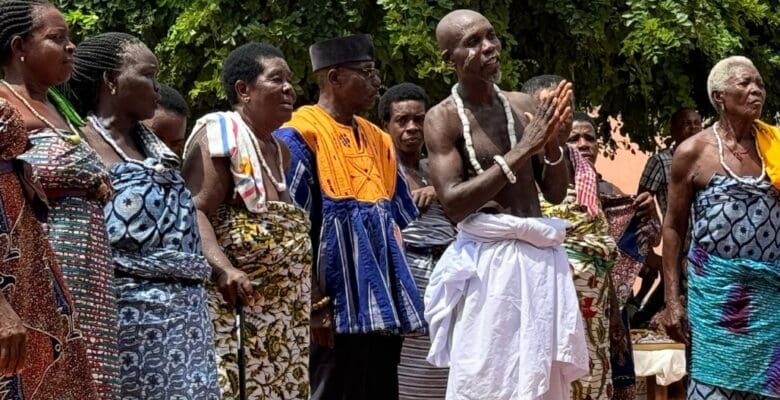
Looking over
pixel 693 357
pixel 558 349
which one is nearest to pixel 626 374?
pixel 693 357

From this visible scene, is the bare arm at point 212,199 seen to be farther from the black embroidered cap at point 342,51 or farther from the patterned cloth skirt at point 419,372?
the patterned cloth skirt at point 419,372

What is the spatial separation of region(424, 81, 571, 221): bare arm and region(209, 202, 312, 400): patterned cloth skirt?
769mm

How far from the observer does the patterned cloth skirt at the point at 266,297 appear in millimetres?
6988

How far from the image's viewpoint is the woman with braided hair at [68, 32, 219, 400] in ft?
20.0

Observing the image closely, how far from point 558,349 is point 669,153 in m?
4.40

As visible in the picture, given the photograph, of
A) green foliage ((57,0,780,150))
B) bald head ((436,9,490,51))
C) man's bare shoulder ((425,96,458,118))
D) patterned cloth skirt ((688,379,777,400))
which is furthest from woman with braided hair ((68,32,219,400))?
green foliage ((57,0,780,150))

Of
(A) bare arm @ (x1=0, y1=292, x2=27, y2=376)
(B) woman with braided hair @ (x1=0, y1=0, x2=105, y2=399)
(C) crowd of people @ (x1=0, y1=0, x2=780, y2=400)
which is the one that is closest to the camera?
(A) bare arm @ (x1=0, y1=292, x2=27, y2=376)

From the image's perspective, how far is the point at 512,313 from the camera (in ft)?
21.9

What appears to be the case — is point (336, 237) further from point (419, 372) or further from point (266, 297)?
point (419, 372)

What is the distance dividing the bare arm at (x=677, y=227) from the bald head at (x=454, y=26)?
5.70 ft

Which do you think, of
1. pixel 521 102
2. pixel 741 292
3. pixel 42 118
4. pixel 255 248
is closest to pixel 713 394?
pixel 741 292

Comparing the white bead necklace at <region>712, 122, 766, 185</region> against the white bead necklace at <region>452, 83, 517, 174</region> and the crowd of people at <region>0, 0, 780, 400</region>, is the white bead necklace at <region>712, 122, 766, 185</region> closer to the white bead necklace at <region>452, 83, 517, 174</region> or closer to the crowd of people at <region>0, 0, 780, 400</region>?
the crowd of people at <region>0, 0, 780, 400</region>

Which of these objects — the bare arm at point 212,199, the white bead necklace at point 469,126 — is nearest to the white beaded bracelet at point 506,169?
the white bead necklace at point 469,126

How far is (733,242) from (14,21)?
3925 mm
